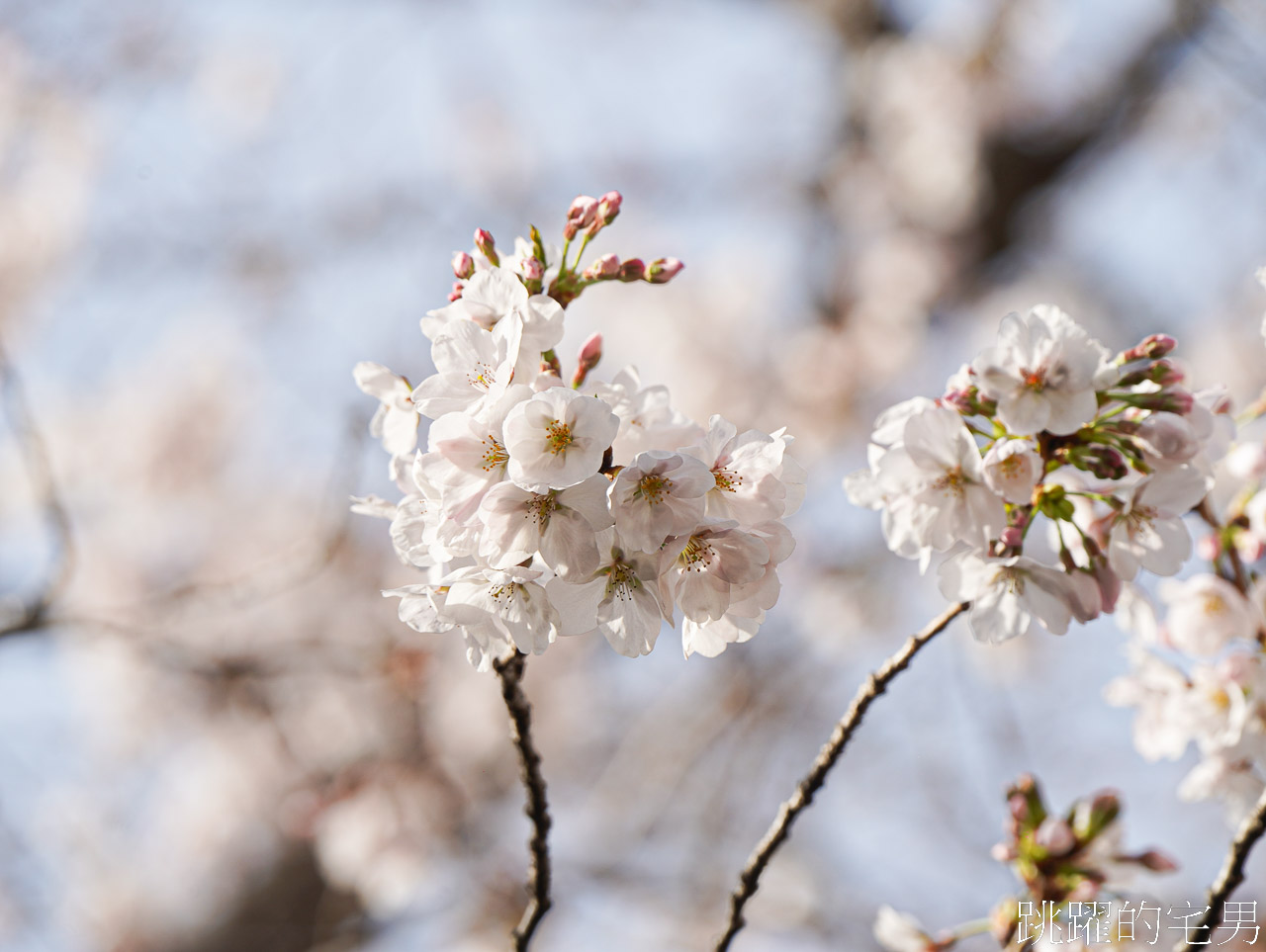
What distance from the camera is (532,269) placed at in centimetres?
107

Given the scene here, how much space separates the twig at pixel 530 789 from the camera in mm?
1064

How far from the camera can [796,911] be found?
4.18 meters

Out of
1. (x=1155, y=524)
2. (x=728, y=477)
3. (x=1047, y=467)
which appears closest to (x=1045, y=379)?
(x=1047, y=467)

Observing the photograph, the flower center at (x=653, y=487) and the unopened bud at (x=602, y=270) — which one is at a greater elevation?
the unopened bud at (x=602, y=270)

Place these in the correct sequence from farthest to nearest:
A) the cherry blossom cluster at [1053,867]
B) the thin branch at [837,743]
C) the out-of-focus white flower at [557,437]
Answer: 1. the cherry blossom cluster at [1053,867]
2. the thin branch at [837,743]
3. the out-of-focus white flower at [557,437]

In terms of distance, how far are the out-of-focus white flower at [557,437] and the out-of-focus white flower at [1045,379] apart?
456 millimetres

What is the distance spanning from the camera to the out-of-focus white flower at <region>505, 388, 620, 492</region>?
0.90 meters

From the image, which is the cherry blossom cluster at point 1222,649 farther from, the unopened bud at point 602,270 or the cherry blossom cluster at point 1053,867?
the unopened bud at point 602,270

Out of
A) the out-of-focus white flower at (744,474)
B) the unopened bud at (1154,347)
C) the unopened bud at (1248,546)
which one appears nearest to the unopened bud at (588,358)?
the out-of-focus white flower at (744,474)

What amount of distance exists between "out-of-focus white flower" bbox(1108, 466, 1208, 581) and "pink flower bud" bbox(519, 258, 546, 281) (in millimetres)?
775

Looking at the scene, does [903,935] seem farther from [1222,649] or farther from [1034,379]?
[1034,379]

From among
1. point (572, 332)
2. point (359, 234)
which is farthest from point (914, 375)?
point (359, 234)

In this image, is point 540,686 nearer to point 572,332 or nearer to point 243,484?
point 572,332

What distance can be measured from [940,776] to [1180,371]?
16.5 feet
